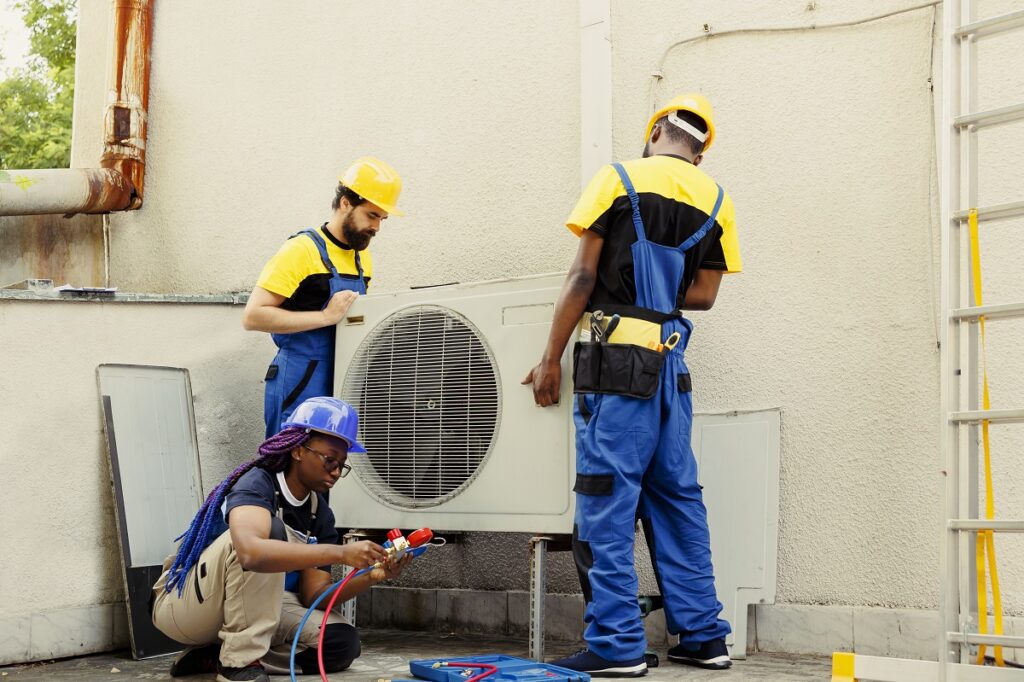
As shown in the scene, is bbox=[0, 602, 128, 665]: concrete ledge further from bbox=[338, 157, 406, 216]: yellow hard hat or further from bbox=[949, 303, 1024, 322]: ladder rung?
bbox=[949, 303, 1024, 322]: ladder rung

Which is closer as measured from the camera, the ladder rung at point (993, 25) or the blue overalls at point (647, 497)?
the ladder rung at point (993, 25)

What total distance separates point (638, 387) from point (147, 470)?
204cm

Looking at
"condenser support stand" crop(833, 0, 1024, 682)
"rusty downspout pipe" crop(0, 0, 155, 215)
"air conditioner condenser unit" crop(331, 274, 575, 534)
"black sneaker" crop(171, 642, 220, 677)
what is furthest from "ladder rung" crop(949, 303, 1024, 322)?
"rusty downspout pipe" crop(0, 0, 155, 215)

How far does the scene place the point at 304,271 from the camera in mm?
3969

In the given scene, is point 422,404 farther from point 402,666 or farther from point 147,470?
point 147,470

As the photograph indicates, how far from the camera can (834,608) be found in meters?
3.66

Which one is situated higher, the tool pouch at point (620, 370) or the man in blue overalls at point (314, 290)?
the man in blue overalls at point (314, 290)

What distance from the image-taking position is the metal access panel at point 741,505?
371 centimetres

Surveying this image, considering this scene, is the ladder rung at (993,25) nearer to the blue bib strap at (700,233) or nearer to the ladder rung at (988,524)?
the blue bib strap at (700,233)

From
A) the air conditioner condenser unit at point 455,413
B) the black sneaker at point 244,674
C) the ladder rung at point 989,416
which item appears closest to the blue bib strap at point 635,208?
the air conditioner condenser unit at point 455,413

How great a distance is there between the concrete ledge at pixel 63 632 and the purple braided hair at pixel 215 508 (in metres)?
0.75

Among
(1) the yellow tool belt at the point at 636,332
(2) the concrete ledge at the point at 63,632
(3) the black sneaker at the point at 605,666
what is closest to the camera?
(3) the black sneaker at the point at 605,666

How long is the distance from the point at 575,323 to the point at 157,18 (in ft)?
11.9

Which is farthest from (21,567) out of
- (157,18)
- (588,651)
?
(157,18)
